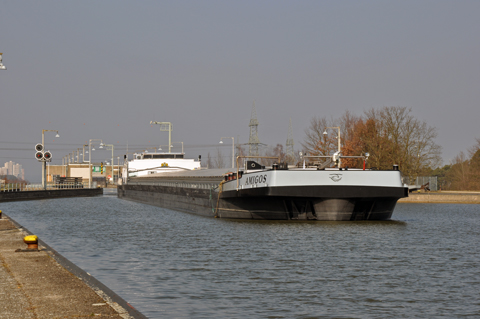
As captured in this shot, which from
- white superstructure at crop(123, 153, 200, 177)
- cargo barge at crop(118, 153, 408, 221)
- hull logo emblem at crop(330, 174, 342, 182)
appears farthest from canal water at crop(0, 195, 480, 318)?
white superstructure at crop(123, 153, 200, 177)

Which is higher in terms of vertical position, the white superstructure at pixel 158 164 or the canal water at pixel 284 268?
the white superstructure at pixel 158 164

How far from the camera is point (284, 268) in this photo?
1223 centimetres

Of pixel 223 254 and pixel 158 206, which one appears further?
pixel 158 206

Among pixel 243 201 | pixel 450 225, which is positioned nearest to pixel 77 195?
pixel 243 201

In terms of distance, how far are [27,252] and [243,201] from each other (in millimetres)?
12553

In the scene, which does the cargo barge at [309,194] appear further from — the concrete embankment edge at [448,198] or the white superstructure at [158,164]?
the concrete embankment edge at [448,198]

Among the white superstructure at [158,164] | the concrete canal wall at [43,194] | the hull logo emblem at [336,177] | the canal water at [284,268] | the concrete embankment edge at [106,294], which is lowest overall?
the canal water at [284,268]

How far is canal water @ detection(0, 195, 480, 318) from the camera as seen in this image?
872cm

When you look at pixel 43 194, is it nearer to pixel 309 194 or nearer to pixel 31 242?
pixel 309 194

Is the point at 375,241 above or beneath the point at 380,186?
beneath

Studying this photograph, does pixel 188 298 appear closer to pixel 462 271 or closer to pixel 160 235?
pixel 462 271

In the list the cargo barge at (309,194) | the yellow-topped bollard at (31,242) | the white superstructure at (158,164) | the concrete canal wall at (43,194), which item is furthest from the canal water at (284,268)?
the white superstructure at (158,164)

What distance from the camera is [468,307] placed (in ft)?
28.5

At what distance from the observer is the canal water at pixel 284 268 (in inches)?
343
